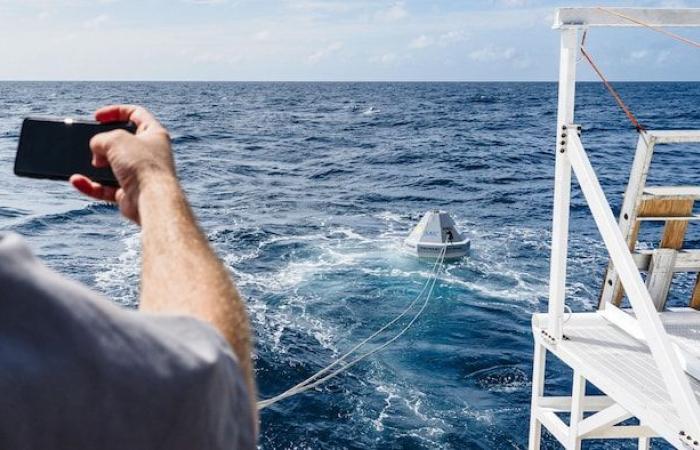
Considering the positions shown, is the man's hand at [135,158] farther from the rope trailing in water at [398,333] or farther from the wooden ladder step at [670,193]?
the rope trailing in water at [398,333]

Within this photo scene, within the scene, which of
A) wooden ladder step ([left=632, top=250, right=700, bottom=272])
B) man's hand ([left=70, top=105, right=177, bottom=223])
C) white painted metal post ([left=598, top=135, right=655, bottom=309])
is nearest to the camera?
man's hand ([left=70, top=105, right=177, bottom=223])

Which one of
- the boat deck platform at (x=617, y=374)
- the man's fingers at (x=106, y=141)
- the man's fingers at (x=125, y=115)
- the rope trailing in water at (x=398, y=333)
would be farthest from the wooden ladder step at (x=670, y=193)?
the rope trailing in water at (x=398, y=333)

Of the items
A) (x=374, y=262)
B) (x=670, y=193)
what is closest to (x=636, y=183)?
(x=670, y=193)

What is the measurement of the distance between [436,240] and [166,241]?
17413 mm

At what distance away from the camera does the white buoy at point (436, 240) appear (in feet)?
59.9

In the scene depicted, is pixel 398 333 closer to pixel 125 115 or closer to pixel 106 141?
pixel 125 115

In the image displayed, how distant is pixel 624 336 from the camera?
242 inches

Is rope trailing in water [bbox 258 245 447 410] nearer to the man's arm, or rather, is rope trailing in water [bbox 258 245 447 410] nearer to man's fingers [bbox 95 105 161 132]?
man's fingers [bbox 95 105 161 132]

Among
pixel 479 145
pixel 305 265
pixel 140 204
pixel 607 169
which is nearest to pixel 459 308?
pixel 305 265

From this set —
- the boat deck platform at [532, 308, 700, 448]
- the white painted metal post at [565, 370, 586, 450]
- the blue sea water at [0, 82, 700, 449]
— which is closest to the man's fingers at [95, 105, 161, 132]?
the boat deck platform at [532, 308, 700, 448]

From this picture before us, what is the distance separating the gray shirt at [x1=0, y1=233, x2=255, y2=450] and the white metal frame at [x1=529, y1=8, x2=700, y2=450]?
13.9ft

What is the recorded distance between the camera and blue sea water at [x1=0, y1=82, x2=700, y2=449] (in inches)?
449

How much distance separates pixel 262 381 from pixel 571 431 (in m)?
6.94

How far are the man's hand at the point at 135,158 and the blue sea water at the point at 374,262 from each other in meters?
9.35
